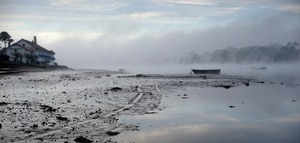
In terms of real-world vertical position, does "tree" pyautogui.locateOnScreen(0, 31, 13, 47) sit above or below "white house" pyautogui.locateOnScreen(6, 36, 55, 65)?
above

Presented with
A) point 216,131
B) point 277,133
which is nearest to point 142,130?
point 216,131

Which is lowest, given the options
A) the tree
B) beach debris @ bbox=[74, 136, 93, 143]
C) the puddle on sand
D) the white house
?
the puddle on sand

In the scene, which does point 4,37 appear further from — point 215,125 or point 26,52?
point 215,125

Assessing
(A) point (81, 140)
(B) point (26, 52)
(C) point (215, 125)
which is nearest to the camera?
(A) point (81, 140)

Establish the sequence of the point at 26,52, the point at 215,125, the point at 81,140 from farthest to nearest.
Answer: the point at 26,52 → the point at 215,125 → the point at 81,140

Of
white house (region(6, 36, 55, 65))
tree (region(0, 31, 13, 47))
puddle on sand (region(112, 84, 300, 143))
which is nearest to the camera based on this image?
puddle on sand (region(112, 84, 300, 143))

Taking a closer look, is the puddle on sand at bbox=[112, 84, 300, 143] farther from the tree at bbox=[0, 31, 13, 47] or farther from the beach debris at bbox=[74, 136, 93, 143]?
the tree at bbox=[0, 31, 13, 47]

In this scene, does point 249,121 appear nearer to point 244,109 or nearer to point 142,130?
point 244,109

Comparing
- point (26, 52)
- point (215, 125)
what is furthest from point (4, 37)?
point (215, 125)

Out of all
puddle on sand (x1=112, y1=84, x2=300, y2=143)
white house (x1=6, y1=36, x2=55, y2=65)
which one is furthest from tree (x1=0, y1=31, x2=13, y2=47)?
puddle on sand (x1=112, y1=84, x2=300, y2=143)

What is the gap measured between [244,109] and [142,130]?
37.2 feet

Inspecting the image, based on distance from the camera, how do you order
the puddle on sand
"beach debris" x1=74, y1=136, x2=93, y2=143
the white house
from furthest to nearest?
the white house, the puddle on sand, "beach debris" x1=74, y1=136, x2=93, y2=143

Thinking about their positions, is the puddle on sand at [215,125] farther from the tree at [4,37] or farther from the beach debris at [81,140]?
the tree at [4,37]

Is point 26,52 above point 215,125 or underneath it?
above
